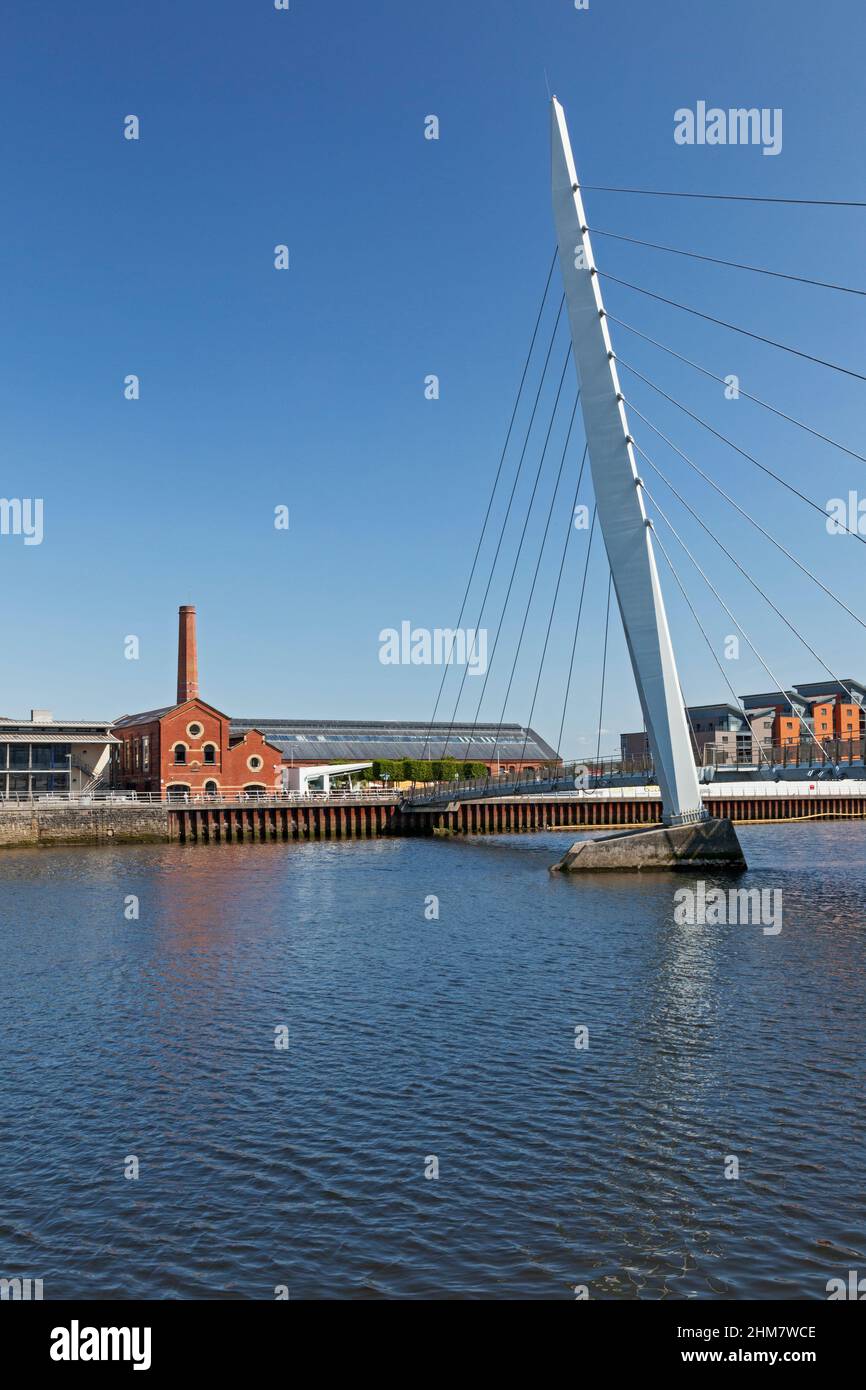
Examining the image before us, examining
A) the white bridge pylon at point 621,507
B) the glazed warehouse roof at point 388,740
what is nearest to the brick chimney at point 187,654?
the glazed warehouse roof at point 388,740

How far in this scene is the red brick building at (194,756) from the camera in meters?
68.6

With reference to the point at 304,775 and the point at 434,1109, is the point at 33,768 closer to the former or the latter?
the point at 304,775

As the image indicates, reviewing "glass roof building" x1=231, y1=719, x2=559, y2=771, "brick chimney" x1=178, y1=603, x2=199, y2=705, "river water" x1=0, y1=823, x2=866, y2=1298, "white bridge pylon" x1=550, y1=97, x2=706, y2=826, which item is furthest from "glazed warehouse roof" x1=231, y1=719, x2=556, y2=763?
"river water" x1=0, y1=823, x2=866, y2=1298

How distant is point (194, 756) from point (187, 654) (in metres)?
10.4

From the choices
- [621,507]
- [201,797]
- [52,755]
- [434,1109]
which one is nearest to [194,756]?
[201,797]

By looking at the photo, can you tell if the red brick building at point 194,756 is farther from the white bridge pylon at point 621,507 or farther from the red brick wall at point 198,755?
the white bridge pylon at point 621,507

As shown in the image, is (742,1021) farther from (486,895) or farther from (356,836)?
(356,836)

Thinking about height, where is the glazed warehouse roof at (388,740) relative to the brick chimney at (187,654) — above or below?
below

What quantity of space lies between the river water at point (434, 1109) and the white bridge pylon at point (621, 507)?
11.1 meters

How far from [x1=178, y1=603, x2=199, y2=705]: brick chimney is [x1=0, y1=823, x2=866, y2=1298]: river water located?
49.1 m

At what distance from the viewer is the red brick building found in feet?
225

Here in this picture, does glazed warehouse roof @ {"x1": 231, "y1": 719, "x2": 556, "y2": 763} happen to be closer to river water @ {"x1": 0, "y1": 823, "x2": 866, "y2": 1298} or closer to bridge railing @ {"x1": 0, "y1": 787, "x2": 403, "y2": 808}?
bridge railing @ {"x1": 0, "y1": 787, "x2": 403, "y2": 808}

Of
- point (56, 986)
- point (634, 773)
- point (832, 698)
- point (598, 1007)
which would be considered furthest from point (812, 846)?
point (832, 698)

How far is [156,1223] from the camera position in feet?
34.0
